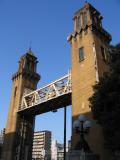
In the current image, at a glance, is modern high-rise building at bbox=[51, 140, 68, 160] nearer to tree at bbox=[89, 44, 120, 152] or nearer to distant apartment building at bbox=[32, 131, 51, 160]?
distant apartment building at bbox=[32, 131, 51, 160]

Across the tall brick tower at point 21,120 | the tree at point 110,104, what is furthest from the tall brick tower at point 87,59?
the tall brick tower at point 21,120

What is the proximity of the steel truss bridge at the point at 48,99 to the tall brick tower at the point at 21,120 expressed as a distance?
1540 millimetres

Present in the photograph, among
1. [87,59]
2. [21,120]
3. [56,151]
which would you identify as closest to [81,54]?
[87,59]

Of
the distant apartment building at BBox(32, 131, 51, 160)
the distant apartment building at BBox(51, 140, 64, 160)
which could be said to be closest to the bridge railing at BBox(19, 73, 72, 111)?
the distant apartment building at BBox(51, 140, 64, 160)

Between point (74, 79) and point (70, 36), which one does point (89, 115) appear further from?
point (70, 36)

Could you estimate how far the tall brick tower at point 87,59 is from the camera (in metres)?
23.7

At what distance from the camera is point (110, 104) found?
1794 cm

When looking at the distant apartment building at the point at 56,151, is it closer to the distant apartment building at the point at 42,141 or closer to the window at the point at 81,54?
the distant apartment building at the point at 42,141

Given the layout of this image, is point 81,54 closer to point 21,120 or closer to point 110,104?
point 110,104

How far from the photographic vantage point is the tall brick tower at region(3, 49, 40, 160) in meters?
36.1

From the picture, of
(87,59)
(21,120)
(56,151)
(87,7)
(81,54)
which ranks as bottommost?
(56,151)

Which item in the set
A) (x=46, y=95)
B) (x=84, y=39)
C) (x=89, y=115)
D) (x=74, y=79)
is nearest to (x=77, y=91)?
(x=74, y=79)

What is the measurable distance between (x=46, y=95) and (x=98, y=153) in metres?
14.8

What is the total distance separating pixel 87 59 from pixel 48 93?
30.0 feet
